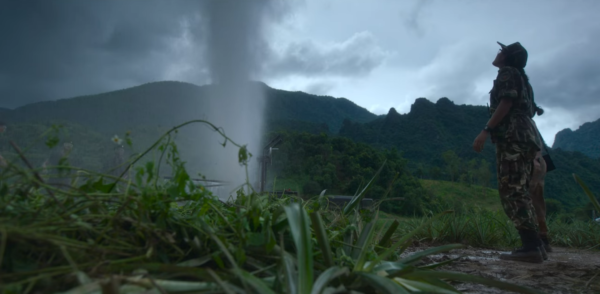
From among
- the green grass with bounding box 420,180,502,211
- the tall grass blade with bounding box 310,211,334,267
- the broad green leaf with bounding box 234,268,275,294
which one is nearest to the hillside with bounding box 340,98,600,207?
the green grass with bounding box 420,180,502,211

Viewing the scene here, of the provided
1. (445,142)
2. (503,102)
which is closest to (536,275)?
(503,102)

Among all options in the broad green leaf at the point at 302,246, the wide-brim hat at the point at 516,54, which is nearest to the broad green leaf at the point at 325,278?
the broad green leaf at the point at 302,246

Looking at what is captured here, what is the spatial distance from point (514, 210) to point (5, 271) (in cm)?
284

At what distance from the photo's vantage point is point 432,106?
43.4 meters

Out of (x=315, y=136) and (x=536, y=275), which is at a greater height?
(x=315, y=136)

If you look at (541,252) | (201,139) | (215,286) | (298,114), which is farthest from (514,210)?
(298,114)

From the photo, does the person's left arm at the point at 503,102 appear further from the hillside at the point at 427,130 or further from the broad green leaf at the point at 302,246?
the hillside at the point at 427,130

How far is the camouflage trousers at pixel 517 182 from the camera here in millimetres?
2699

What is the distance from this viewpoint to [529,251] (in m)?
2.61

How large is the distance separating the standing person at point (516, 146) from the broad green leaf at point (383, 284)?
6.75ft

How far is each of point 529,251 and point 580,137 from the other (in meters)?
52.1

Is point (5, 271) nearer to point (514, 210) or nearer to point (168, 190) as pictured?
point (168, 190)

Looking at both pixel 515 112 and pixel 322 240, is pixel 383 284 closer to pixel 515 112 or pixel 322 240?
pixel 322 240

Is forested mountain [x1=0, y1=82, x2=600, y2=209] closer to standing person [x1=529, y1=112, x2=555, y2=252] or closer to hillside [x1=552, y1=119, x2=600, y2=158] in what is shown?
hillside [x1=552, y1=119, x2=600, y2=158]
